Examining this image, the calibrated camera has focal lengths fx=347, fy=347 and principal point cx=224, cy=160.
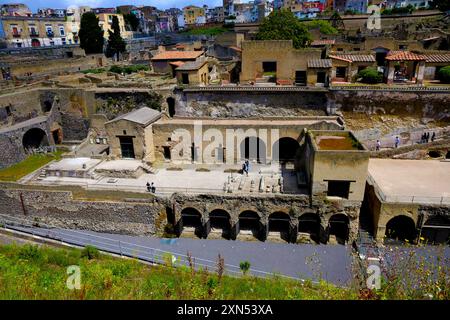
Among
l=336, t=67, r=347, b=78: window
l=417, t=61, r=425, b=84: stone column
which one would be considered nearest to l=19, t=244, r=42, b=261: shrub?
l=336, t=67, r=347, b=78: window

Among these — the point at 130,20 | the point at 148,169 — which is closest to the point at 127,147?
the point at 148,169

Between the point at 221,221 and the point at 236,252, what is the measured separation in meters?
3.07

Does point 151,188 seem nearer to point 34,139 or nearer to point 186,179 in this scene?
point 186,179

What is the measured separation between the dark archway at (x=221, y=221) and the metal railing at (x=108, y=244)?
3.08 m

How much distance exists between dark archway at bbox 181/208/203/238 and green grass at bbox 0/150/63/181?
12412 mm

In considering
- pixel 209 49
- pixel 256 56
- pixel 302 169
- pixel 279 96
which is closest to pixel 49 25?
pixel 209 49

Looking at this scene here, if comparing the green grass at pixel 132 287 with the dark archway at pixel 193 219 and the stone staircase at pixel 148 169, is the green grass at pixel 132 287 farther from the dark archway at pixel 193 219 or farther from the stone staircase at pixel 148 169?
the stone staircase at pixel 148 169

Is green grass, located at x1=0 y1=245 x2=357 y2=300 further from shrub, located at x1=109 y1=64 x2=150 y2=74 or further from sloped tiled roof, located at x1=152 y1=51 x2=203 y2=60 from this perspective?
shrub, located at x1=109 y1=64 x2=150 y2=74

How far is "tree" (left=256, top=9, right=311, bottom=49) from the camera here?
39625mm

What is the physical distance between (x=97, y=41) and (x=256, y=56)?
113 ft

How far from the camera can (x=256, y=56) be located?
32.8m

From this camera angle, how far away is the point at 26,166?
2703 centimetres

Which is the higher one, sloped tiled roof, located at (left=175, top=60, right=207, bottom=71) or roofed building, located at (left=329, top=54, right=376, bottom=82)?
sloped tiled roof, located at (left=175, top=60, right=207, bottom=71)

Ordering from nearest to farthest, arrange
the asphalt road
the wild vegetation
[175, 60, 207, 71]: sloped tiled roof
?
the wild vegetation
the asphalt road
[175, 60, 207, 71]: sloped tiled roof
